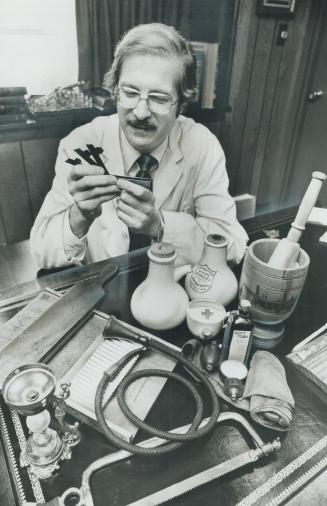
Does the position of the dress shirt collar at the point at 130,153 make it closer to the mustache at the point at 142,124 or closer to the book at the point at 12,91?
the mustache at the point at 142,124

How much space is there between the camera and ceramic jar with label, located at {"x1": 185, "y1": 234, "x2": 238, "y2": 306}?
3.42 ft

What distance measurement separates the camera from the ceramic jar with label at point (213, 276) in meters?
1.04

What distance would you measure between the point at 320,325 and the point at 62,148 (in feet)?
4.65

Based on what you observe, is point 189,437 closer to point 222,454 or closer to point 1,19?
point 222,454

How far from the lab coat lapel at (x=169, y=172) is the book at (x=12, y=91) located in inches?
29.1

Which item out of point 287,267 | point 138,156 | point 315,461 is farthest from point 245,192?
Result: point 315,461

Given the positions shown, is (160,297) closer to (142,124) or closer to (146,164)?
(142,124)

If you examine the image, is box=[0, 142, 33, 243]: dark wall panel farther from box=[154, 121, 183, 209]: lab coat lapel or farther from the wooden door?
the wooden door

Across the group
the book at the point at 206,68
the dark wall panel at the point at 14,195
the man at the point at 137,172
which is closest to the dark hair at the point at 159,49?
the man at the point at 137,172

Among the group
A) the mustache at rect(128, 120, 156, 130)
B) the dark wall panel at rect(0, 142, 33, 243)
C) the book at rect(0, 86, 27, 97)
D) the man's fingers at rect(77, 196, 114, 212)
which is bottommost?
the dark wall panel at rect(0, 142, 33, 243)

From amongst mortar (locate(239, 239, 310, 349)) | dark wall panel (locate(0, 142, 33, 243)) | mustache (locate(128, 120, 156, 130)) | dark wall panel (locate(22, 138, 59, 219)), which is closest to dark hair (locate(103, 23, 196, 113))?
mustache (locate(128, 120, 156, 130))

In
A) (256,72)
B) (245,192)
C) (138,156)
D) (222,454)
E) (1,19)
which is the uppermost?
(1,19)

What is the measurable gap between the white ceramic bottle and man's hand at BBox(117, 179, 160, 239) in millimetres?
320

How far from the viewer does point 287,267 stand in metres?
0.96
